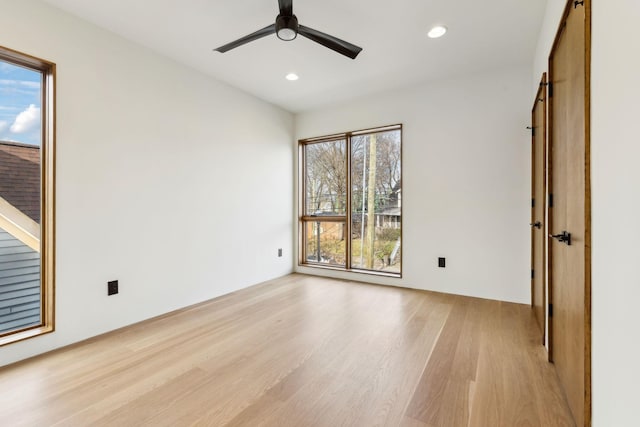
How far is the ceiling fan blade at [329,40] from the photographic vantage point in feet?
6.92

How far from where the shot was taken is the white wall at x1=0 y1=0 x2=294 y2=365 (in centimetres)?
223

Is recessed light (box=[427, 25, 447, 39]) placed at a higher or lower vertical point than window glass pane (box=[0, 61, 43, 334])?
higher

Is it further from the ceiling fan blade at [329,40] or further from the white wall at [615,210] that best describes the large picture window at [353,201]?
the white wall at [615,210]

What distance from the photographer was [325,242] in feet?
14.9

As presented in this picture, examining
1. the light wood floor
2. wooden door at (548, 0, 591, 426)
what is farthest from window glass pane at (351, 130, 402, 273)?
wooden door at (548, 0, 591, 426)

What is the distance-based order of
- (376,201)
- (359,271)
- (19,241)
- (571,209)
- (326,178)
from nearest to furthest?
(571,209), (19,241), (376,201), (359,271), (326,178)

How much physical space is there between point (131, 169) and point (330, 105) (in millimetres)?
2741

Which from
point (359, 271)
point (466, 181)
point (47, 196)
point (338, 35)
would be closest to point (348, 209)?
point (359, 271)

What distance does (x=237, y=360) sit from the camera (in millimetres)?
2021

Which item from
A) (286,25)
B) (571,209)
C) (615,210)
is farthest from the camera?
(286,25)

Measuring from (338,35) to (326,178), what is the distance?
2.18 metres

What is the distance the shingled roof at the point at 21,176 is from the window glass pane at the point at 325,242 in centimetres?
318

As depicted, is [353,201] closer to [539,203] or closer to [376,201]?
[376,201]

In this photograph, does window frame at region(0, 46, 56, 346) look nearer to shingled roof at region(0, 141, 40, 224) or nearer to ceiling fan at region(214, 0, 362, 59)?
shingled roof at region(0, 141, 40, 224)
